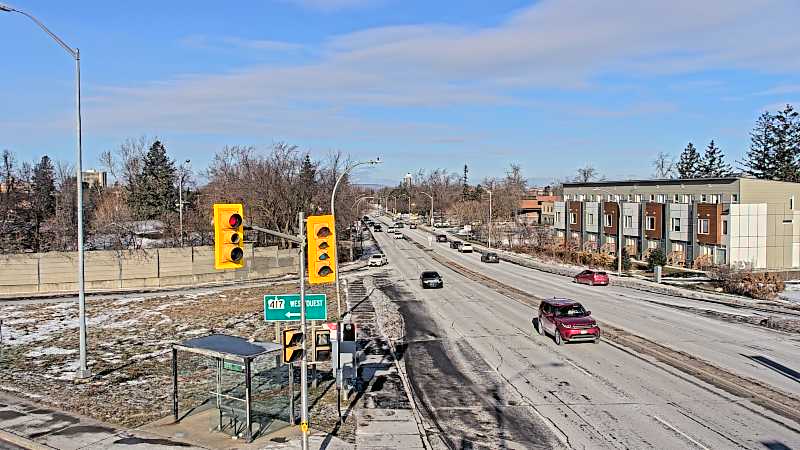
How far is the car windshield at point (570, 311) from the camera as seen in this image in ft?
88.9

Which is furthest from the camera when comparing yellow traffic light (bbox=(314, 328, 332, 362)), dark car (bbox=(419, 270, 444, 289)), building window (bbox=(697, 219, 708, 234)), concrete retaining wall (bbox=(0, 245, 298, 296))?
building window (bbox=(697, 219, 708, 234))

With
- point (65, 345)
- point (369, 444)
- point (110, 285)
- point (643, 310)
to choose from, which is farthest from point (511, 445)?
point (110, 285)

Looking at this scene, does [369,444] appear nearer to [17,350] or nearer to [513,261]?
[17,350]

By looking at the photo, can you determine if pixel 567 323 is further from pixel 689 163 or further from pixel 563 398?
pixel 689 163

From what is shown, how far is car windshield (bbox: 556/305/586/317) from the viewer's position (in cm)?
2711

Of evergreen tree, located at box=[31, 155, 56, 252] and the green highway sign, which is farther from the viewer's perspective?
evergreen tree, located at box=[31, 155, 56, 252]

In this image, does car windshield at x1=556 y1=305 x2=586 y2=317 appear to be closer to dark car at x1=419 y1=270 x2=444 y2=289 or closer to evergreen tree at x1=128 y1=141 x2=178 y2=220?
dark car at x1=419 y1=270 x2=444 y2=289

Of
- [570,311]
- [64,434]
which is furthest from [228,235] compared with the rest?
[570,311]

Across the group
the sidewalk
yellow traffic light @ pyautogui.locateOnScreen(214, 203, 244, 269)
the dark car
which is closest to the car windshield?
the sidewalk

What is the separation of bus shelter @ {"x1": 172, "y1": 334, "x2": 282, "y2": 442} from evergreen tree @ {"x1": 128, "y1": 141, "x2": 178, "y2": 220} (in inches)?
2936

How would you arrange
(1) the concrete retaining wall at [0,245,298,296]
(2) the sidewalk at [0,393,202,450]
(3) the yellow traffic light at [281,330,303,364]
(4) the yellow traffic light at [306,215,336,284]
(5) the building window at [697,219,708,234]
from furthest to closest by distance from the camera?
(5) the building window at [697,219,708,234], (1) the concrete retaining wall at [0,245,298,296], (2) the sidewalk at [0,393,202,450], (3) the yellow traffic light at [281,330,303,364], (4) the yellow traffic light at [306,215,336,284]

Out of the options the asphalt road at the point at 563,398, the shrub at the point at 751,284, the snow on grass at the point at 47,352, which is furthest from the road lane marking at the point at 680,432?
the shrub at the point at 751,284

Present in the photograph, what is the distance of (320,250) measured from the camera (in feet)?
44.0

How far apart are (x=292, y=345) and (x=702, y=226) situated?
6082 centimetres
